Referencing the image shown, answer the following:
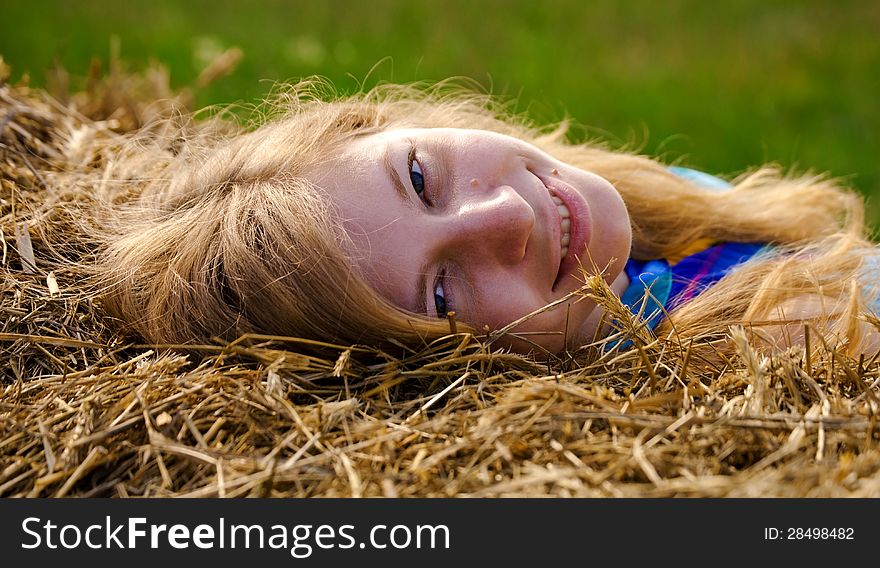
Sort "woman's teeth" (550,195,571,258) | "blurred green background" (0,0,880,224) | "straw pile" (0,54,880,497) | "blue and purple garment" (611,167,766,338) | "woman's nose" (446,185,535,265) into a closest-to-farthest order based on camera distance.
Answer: "straw pile" (0,54,880,497), "woman's nose" (446,185,535,265), "woman's teeth" (550,195,571,258), "blue and purple garment" (611,167,766,338), "blurred green background" (0,0,880,224)

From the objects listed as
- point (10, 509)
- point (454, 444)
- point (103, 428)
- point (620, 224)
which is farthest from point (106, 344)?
point (620, 224)

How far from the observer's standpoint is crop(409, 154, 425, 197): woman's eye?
2.35 meters

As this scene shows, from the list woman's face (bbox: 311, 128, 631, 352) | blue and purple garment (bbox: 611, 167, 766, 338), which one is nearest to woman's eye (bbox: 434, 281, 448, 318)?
woman's face (bbox: 311, 128, 631, 352)

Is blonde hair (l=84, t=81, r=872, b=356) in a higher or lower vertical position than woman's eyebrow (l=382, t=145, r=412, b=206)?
lower

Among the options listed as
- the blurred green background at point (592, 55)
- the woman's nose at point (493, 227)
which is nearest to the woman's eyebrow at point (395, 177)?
the woman's nose at point (493, 227)

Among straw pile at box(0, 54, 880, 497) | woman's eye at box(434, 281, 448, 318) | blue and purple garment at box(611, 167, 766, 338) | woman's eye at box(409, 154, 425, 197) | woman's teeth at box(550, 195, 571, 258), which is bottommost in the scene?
blue and purple garment at box(611, 167, 766, 338)

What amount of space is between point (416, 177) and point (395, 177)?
7 centimetres

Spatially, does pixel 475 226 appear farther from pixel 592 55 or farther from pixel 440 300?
pixel 592 55

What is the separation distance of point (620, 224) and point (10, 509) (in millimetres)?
1699

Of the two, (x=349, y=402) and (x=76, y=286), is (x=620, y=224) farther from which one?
(x=76, y=286)

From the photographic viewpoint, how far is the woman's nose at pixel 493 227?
7.27ft

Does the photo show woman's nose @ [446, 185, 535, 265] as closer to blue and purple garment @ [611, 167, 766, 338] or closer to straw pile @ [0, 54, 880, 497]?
straw pile @ [0, 54, 880, 497]

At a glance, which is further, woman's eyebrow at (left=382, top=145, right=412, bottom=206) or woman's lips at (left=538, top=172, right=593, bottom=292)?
woman's lips at (left=538, top=172, right=593, bottom=292)

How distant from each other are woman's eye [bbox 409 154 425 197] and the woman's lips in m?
0.36
